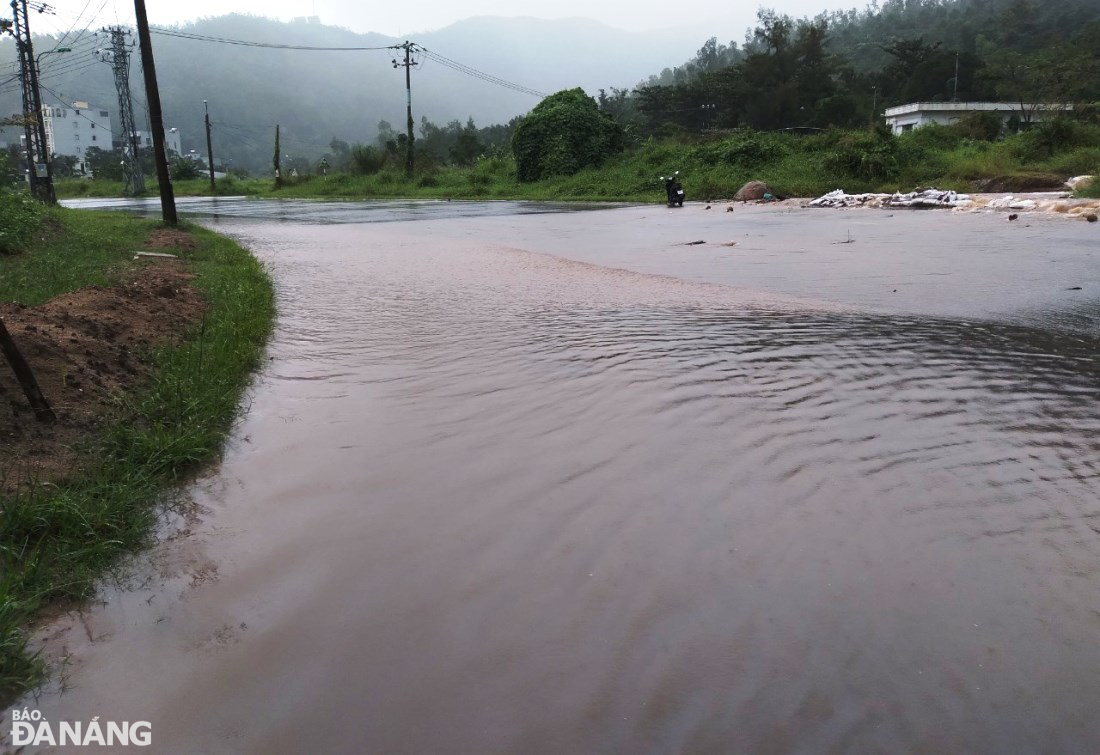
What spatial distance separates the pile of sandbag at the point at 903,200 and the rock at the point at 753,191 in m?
3.96

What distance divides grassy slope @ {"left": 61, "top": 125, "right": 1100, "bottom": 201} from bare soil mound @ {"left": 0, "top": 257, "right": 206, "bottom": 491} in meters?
26.6

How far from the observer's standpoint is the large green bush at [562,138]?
4228cm

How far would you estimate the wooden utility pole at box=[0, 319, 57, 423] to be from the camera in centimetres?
368

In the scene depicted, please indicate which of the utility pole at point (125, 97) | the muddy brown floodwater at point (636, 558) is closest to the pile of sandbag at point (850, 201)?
the muddy brown floodwater at point (636, 558)

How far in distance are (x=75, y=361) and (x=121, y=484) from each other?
61.1 inches

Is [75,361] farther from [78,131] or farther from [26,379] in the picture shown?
[78,131]

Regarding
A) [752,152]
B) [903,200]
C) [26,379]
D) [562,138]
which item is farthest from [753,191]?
[26,379]

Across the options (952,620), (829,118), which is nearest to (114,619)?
(952,620)

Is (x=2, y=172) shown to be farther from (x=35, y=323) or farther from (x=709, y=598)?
(x=709, y=598)

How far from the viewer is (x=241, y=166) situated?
439 feet

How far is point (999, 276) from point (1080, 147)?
78.4ft

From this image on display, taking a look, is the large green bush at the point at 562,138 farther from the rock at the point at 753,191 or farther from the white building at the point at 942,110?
the white building at the point at 942,110

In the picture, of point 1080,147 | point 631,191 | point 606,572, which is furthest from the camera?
point 631,191

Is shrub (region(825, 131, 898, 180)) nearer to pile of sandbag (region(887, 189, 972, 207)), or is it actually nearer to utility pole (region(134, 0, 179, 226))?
pile of sandbag (region(887, 189, 972, 207))
